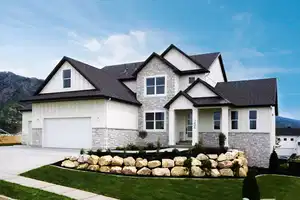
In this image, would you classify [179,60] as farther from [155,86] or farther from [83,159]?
[83,159]

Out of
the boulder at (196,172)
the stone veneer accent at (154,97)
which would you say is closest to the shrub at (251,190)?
the boulder at (196,172)

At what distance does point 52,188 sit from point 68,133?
11618 mm

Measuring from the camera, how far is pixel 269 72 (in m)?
25.7

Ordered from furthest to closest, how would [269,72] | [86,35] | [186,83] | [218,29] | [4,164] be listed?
1. [269,72]
2. [186,83]
3. [86,35]
4. [218,29]
5. [4,164]

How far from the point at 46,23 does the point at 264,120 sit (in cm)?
1686

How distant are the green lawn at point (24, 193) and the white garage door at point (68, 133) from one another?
10619 millimetres

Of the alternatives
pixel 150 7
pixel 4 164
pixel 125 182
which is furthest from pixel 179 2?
pixel 4 164

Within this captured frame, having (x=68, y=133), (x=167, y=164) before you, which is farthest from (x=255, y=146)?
(x=68, y=133)

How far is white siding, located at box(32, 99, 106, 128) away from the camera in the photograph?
782 inches

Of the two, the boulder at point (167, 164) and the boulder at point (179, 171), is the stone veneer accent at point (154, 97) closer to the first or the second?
the boulder at point (167, 164)

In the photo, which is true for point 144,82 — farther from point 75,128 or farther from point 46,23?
point 46,23

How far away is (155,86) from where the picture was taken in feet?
78.2

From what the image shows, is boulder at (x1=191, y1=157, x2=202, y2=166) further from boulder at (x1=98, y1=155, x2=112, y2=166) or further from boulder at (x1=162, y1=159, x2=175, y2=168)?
boulder at (x1=98, y1=155, x2=112, y2=166)

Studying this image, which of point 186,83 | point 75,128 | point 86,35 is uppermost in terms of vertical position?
point 86,35
